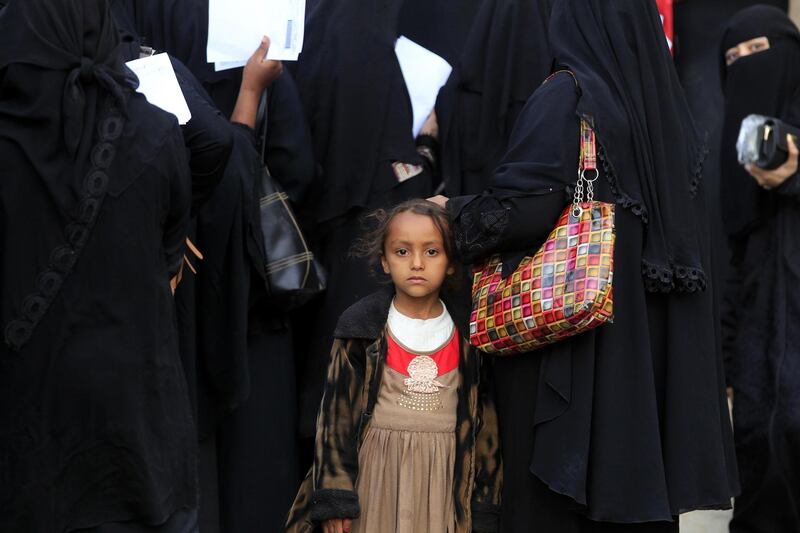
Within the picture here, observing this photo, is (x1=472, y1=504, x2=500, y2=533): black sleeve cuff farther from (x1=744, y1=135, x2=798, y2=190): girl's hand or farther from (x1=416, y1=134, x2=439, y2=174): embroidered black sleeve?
(x1=744, y1=135, x2=798, y2=190): girl's hand

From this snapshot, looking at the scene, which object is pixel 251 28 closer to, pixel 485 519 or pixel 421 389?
pixel 421 389

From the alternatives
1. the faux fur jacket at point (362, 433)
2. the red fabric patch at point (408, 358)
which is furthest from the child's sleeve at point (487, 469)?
the red fabric patch at point (408, 358)

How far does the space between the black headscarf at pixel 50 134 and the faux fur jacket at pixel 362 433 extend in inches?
36.6

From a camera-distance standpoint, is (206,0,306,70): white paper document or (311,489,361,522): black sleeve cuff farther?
(206,0,306,70): white paper document

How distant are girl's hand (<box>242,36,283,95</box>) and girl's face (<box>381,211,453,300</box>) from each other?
0.84m

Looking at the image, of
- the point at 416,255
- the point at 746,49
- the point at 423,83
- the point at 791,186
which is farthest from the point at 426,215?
the point at 746,49

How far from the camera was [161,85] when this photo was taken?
3.14 metres

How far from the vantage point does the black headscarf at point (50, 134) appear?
264 cm

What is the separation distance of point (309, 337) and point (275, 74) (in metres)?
1.00

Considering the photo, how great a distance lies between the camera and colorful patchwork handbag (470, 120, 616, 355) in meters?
3.09

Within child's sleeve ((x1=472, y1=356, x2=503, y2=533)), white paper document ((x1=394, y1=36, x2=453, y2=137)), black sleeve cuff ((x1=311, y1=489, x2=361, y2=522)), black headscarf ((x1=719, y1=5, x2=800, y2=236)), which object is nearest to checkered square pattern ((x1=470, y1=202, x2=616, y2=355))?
child's sleeve ((x1=472, y1=356, x2=503, y2=533))

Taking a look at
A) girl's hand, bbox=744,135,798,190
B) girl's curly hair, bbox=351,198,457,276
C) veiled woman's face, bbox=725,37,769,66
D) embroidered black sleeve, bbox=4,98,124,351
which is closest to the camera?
embroidered black sleeve, bbox=4,98,124,351

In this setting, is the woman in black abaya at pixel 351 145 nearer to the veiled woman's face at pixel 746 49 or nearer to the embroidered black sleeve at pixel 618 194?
the embroidered black sleeve at pixel 618 194

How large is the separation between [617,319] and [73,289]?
1407mm
